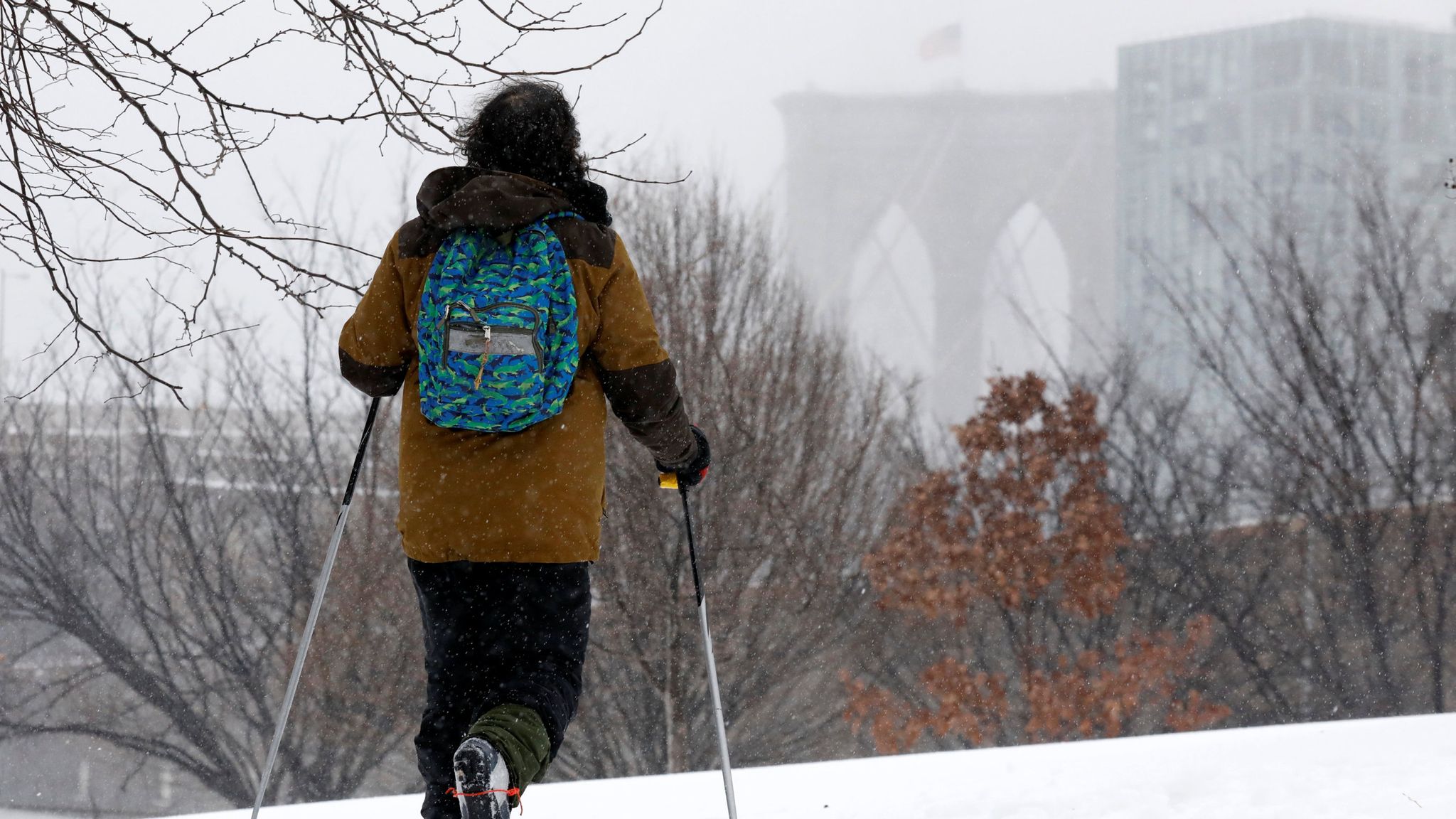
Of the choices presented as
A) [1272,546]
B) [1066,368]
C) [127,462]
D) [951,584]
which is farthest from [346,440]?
[1272,546]

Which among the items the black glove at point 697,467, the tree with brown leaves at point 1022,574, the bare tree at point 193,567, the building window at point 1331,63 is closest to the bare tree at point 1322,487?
the tree with brown leaves at point 1022,574

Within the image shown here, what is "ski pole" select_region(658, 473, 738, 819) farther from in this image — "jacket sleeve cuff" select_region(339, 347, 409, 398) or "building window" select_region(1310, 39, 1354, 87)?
"building window" select_region(1310, 39, 1354, 87)

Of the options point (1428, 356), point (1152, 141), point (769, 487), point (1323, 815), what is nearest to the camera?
point (1323, 815)

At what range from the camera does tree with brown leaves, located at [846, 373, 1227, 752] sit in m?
10.0

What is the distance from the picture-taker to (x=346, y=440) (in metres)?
11.8

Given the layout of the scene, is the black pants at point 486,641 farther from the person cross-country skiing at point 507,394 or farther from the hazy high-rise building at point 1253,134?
the hazy high-rise building at point 1253,134

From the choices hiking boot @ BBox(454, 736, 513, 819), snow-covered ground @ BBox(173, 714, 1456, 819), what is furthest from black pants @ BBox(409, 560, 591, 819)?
snow-covered ground @ BBox(173, 714, 1456, 819)

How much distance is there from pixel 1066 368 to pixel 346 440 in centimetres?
801

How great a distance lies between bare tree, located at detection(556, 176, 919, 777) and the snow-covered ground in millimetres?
6234

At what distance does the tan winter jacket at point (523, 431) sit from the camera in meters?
1.78

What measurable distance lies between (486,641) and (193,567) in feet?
35.0

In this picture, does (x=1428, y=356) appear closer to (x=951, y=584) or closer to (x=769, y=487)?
(x=951, y=584)

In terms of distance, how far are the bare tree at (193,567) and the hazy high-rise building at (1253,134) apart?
968 centimetres

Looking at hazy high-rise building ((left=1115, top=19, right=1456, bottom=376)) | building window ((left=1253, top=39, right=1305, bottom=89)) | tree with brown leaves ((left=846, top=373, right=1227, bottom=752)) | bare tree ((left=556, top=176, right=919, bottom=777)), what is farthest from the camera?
building window ((left=1253, top=39, right=1305, bottom=89))
